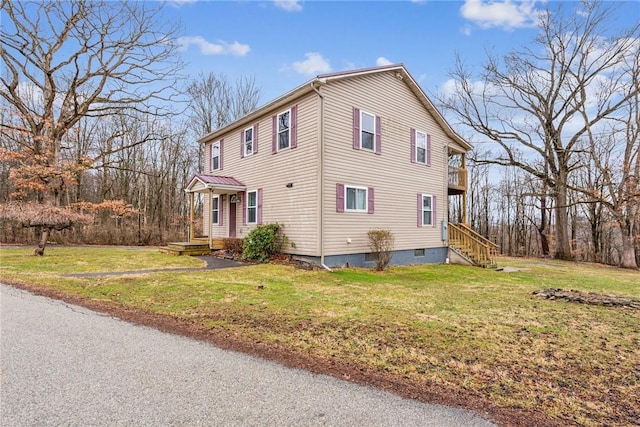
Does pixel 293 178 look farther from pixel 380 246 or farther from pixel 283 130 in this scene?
pixel 380 246

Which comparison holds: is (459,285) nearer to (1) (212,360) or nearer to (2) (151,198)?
(1) (212,360)

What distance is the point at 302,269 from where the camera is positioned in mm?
10781

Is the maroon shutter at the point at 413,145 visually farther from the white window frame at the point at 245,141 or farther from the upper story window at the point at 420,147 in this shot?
the white window frame at the point at 245,141

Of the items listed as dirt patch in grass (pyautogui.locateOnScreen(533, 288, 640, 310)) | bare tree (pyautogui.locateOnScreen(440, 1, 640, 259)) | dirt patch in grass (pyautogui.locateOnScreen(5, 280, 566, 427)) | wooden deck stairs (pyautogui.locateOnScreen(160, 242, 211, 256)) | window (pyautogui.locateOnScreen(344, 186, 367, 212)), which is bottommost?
dirt patch in grass (pyautogui.locateOnScreen(533, 288, 640, 310))

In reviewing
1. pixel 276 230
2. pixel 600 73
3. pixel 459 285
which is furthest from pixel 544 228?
pixel 276 230

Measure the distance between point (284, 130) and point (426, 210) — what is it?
7319mm

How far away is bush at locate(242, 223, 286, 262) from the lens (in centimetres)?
1210

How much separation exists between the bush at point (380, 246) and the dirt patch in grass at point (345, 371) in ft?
25.7

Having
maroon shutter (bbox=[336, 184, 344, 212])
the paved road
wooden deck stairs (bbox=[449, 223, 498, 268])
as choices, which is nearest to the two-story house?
maroon shutter (bbox=[336, 184, 344, 212])

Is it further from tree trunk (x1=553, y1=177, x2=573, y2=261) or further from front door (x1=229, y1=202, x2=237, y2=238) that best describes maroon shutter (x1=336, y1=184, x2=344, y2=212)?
tree trunk (x1=553, y1=177, x2=573, y2=261)

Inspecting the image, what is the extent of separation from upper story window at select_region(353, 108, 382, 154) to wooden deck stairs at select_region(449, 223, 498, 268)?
6.16 meters

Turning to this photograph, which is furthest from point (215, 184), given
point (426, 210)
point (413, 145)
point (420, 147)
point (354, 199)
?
point (426, 210)

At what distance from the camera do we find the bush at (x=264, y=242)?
39.7 ft

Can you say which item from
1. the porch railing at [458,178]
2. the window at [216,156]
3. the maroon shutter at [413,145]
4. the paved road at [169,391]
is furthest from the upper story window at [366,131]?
the paved road at [169,391]
